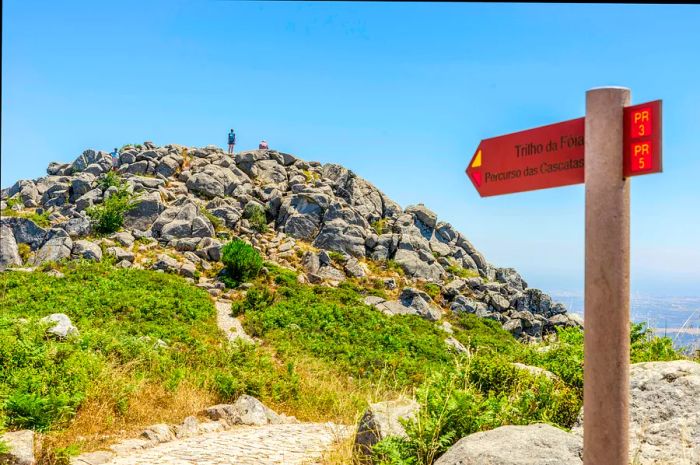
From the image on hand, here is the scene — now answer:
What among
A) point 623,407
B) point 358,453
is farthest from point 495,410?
point 623,407

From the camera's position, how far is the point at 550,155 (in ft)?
12.0

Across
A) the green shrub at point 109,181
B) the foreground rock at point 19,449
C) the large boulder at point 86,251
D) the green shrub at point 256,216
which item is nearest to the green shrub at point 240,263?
the green shrub at point 256,216

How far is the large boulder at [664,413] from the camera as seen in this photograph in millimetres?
5359

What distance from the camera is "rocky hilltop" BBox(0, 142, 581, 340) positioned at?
1084 inches

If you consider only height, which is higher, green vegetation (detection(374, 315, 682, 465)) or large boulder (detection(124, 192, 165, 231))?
large boulder (detection(124, 192, 165, 231))

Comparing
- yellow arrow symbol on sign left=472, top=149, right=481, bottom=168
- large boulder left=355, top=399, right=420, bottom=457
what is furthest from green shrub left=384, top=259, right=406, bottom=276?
yellow arrow symbol on sign left=472, top=149, right=481, bottom=168

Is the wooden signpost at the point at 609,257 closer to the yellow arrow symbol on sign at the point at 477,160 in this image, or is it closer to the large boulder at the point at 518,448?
the yellow arrow symbol on sign at the point at 477,160

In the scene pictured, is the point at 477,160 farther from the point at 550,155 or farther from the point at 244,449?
the point at 244,449

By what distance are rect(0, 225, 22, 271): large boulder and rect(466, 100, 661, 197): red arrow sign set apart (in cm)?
2642

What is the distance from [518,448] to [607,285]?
2162mm

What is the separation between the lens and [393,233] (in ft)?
111

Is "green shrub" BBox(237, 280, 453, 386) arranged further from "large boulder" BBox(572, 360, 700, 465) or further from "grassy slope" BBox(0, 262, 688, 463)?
"large boulder" BBox(572, 360, 700, 465)

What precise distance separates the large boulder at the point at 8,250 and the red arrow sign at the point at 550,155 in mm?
26417

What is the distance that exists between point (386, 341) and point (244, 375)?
32.4 ft
